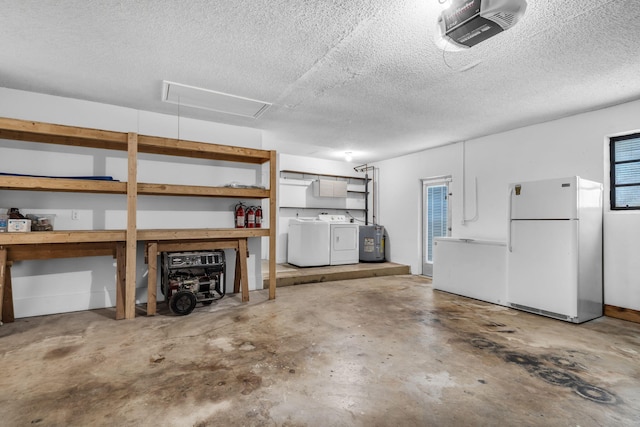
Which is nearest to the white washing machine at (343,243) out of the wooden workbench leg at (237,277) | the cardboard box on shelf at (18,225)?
the wooden workbench leg at (237,277)

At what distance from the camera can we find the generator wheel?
3.43m

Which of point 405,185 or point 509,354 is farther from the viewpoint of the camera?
point 405,185

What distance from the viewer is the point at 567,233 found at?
3.40m

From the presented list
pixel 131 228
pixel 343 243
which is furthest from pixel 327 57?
pixel 343 243

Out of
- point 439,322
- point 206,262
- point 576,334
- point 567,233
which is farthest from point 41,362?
point 567,233

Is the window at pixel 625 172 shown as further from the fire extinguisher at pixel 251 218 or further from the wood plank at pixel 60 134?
the wood plank at pixel 60 134

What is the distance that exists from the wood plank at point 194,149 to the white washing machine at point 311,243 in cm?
184

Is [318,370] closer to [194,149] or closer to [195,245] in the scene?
[195,245]

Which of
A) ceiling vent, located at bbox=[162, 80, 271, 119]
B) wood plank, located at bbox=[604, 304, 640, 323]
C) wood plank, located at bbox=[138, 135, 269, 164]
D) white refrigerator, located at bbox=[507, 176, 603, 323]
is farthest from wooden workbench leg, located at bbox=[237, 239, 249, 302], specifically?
wood plank, located at bbox=[604, 304, 640, 323]

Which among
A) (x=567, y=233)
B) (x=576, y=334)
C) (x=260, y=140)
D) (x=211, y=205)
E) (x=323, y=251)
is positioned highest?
(x=260, y=140)

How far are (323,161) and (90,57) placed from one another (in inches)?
192

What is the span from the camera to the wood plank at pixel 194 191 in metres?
3.49

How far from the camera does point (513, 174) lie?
471 centimetres

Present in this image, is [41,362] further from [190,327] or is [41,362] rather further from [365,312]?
[365,312]
